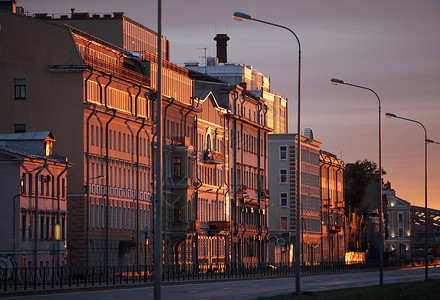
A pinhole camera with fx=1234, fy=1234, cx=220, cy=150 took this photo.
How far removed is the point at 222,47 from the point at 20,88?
91.2 metres

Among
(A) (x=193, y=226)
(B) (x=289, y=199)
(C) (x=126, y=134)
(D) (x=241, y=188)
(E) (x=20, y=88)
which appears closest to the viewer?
(E) (x=20, y=88)

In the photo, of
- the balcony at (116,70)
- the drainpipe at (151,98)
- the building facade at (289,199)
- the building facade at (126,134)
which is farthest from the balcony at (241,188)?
the balcony at (116,70)

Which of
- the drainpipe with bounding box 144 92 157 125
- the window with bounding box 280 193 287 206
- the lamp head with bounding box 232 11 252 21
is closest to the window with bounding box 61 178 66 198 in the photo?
the drainpipe with bounding box 144 92 157 125

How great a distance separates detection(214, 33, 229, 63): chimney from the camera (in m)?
173

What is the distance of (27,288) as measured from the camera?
61.2 metres

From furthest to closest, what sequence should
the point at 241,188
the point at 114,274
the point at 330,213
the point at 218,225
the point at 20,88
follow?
the point at 330,213, the point at 241,188, the point at 218,225, the point at 20,88, the point at 114,274

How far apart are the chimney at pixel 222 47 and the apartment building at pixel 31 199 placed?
88.6m

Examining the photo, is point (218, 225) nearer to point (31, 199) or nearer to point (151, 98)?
point (151, 98)

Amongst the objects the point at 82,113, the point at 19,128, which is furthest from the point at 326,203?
the point at 19,128

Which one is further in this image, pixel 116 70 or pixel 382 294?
pixel 116 70

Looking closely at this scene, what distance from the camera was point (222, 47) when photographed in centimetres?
17962

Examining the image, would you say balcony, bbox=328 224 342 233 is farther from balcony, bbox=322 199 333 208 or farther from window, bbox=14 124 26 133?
window, bbox=14 124 26 133

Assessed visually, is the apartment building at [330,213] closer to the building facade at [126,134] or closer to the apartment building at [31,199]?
the building facade at [126,134]

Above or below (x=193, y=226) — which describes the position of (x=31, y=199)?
above
